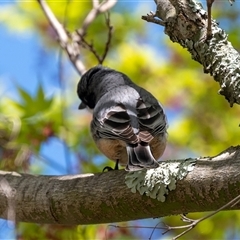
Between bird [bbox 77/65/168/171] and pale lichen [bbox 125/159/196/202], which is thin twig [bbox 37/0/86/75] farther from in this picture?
pale lichen [bbox 125/159/196/202]

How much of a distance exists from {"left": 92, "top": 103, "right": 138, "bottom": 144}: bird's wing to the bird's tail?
48 millimetres

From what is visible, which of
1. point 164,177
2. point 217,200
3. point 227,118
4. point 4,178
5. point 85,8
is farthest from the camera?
point 85,8

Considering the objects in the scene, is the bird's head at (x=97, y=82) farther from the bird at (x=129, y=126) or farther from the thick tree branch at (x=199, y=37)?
the thick tree branch at (x=199, y=37)

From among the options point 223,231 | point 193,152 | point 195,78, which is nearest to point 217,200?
point 223,231

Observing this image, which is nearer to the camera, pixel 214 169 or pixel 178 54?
pixel 214 169

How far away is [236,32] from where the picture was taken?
5.01 meters

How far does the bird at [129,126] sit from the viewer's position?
A: 2967 mm

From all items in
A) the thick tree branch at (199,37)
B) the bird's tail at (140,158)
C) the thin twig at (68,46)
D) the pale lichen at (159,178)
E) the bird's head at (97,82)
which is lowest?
the pale lichen at (159,178)

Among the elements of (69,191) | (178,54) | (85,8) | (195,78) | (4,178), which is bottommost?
(69,191)

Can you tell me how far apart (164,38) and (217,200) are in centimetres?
375

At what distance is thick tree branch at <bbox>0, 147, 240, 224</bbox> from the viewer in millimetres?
2113

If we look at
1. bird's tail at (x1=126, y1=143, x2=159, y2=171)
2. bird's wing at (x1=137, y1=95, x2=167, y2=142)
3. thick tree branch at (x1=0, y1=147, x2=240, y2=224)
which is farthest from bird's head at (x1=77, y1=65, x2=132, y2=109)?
thick tree branch at (x1=0, y1=147, x2=240, y2=224)

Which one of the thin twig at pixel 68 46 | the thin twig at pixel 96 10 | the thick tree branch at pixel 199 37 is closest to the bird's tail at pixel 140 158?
the thick tree branch at pixel 199 37

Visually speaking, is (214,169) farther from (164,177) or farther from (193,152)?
(193,152)
